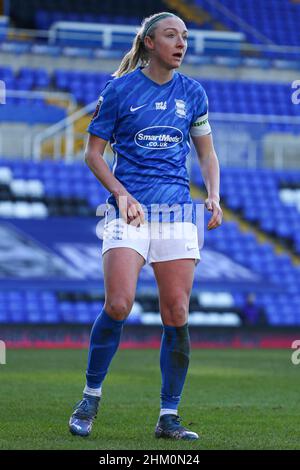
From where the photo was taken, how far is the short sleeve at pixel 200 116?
6.60m

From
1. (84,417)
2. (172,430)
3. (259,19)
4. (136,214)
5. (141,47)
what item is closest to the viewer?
(136,214)

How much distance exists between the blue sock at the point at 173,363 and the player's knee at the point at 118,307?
0.95 ft

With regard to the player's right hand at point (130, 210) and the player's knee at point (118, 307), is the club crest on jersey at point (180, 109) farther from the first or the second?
the player's knee at point (118, 307)

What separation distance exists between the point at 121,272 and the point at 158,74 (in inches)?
45.1

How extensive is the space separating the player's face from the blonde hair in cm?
5

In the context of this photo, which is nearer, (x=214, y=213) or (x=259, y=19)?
(x=214, y=213)

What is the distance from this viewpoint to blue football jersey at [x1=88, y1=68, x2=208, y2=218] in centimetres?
639

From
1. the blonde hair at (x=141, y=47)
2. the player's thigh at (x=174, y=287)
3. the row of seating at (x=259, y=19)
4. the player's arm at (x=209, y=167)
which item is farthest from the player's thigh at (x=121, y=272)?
the row of seating at (x=259, y=19)

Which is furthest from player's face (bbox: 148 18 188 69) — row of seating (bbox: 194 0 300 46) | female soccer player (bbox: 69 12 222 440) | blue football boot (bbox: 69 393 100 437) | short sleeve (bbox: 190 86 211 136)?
row of seating (bbox: 194 0 300 46)

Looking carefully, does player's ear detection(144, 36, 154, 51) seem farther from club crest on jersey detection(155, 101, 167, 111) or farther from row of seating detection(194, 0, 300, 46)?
row of seating detection(194, 0, 300, 46)

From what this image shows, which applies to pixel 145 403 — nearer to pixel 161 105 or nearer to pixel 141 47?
pixel 161 105

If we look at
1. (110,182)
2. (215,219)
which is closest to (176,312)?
(215,219)

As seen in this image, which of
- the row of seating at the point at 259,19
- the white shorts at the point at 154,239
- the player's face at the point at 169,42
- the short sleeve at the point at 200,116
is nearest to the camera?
the white shorts at the point at 154,239

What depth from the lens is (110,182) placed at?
6297mm
